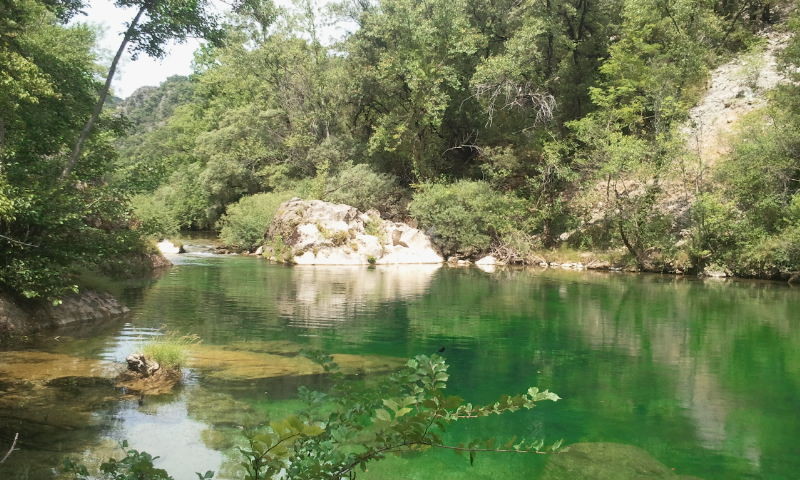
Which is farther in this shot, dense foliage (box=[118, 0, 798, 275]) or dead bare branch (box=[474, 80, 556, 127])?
dead bare branch (box=[474, 80, 556, 127])

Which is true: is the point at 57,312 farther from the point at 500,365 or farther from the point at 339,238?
the point at 339,238

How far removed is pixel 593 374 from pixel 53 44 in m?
28.5

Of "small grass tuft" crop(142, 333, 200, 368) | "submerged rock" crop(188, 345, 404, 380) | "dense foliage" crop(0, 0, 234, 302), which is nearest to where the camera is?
"small grass tuft" crop(142, 333, 200, 368)

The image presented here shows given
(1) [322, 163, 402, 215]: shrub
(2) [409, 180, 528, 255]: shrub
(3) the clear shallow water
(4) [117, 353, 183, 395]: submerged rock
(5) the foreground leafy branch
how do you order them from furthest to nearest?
(1) [322, 163, 402, 215]: shrub
(2) [409, 180, 528, 255]: shrub
(4) [117, 353, 183, 395]: submerged rock
(3) the clear shallow water
(5) the foreground leafy branch

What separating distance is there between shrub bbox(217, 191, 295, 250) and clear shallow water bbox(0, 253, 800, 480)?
1471cm

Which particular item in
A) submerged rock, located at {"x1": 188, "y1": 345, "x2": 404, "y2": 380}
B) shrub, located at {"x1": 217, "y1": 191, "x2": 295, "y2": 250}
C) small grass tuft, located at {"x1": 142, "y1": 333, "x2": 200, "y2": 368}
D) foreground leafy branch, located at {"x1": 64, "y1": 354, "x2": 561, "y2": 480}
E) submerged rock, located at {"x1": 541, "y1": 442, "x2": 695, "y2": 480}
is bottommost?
submerged rock, located at {"x1": 541, "y1": 442, "x2": 695, "y2": 480}

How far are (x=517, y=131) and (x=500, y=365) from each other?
100 ft

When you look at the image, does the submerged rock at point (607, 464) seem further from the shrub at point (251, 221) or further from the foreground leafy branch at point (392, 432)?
the shrub at point (251, 221)

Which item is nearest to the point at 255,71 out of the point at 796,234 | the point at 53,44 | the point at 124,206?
the point at 53,44

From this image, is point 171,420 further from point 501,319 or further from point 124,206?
point 501,319

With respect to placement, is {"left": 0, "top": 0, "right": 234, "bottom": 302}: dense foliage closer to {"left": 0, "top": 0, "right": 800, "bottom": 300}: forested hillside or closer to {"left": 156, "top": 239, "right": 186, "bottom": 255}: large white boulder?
{"left": 0, "top": 0, "right": 800, "bottom": 300}: forested hillside

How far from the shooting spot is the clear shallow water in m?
7.22

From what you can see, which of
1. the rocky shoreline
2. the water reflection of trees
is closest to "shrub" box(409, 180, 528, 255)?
the water reflection of trees

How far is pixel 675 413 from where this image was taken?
8.95 meters
